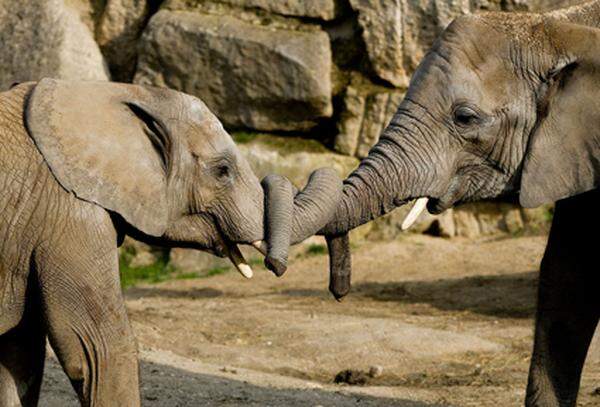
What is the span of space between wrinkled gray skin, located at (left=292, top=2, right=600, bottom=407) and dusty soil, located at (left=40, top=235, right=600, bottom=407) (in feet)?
5.14

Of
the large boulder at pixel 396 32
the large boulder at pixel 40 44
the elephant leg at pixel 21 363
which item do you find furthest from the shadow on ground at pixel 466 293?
the elephant leg at pixel 21 363

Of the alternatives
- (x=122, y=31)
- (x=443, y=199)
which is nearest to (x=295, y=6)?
A: (x=122, y=31)

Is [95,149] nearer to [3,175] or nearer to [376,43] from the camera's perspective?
[3,175]

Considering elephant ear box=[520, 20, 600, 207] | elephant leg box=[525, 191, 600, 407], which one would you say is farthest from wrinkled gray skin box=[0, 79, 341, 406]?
elephant leg box=[525, 191, 600, 407]

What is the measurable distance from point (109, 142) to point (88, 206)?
335 millimetres

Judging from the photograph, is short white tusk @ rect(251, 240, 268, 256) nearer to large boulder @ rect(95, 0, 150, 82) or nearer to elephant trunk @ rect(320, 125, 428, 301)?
elephant trunk @ rect(320, 125, 428, 301)

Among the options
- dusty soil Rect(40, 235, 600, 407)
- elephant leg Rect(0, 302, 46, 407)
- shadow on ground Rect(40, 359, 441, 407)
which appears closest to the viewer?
elephant leg Rect(0, 302, 46, 407)

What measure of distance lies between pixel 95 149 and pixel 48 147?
0.73 feet

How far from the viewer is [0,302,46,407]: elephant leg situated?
23.8 feet

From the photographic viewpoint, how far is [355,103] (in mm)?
15039

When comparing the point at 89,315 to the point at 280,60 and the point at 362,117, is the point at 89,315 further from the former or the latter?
the point at 362,117

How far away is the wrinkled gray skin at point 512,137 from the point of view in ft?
24.6

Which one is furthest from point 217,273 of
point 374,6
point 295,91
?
point 374,6

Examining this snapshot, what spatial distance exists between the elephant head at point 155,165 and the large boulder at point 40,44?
291 inches
